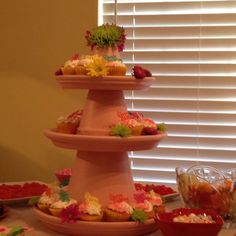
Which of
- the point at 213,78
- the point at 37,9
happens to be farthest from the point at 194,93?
the point at 37,9

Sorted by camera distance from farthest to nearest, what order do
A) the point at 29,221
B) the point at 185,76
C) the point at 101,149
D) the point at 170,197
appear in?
1. the point at 185,76
2. the point at 170,197
3. the point at 29,221
4. the point at 101,149

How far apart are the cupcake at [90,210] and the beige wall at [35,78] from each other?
933 mm

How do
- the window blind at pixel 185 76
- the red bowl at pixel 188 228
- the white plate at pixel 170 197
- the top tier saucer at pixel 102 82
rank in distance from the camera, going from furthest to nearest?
the window blind at pixel 185 76
the white plate at pixel 170 197
the top tier saucer at pixel 102 82
the red bowl at pixel 188 228

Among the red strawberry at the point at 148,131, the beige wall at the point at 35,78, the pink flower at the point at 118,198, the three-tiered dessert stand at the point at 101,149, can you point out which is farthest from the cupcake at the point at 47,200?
the beige wall at the point at 35,78

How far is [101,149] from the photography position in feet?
3.04

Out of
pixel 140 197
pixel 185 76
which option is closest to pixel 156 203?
pixel 140 197

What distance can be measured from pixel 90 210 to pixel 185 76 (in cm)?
99

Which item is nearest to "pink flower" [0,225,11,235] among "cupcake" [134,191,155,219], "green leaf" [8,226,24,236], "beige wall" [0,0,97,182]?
"green leaf" [8,226,24,236]

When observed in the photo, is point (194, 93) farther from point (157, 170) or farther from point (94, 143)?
point (94, 143)

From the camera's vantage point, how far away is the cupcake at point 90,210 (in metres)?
0.91

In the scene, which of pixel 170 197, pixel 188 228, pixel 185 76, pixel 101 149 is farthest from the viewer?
pixel 185 76

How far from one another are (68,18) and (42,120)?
41cm

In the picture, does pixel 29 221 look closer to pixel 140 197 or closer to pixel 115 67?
pixel 140 197

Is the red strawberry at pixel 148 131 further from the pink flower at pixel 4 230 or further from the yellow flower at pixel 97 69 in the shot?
the pink flower at pixel 4 230
